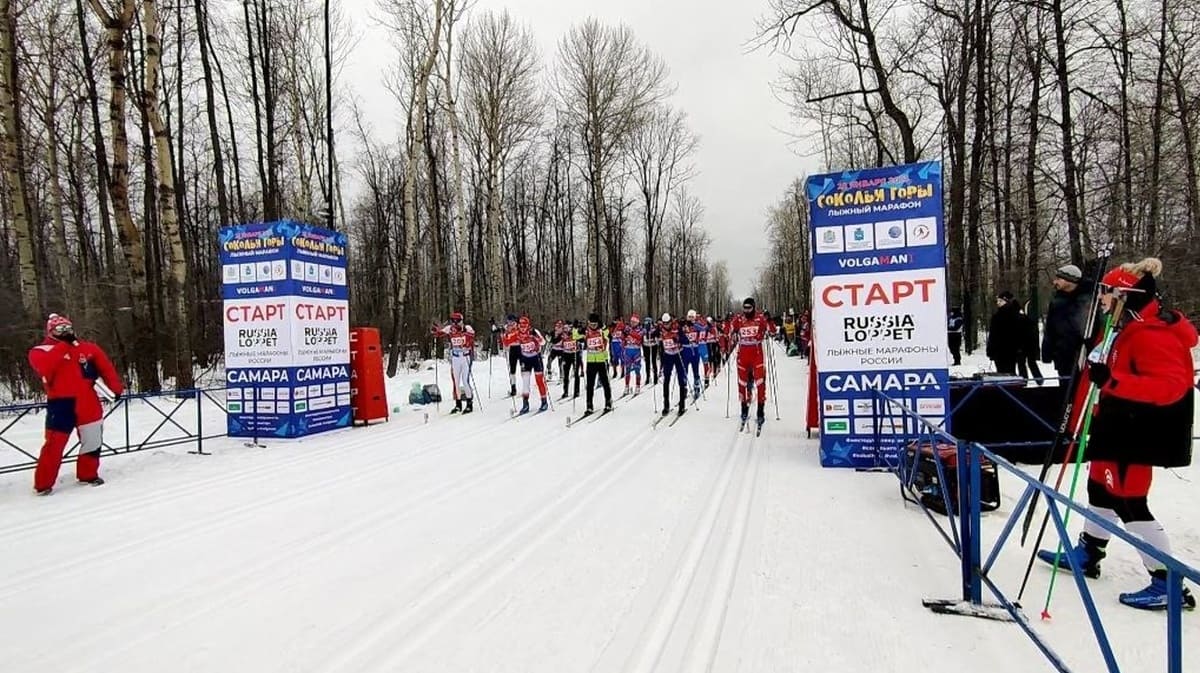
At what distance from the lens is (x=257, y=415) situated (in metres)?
10.5

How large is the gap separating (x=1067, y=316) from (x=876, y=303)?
233 cm

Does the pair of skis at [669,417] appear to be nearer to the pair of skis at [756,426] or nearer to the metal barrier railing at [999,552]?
the pair of skis at [756,426]

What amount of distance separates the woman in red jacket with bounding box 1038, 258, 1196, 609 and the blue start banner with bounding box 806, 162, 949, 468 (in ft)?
11.5

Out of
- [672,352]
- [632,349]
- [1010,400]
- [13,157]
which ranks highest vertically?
[13,157]

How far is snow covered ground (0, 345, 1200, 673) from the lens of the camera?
3.22 metres

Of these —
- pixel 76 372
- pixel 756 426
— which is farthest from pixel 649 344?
pixel 76 372

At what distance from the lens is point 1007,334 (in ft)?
35.1

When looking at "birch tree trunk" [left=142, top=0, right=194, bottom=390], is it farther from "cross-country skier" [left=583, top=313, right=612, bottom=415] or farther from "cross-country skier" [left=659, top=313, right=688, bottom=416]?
"cross-country skier" [left=659, top=313, right=688, bottom=416]

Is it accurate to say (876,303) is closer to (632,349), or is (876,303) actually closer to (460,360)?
(460,360)

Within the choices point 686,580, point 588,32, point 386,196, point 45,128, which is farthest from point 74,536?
point 386,196

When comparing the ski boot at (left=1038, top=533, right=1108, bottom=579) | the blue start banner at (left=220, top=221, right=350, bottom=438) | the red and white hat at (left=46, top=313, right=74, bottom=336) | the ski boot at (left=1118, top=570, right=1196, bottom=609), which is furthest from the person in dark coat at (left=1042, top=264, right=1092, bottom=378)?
the red and white hat at (left=46, top=313, right=74, bottom=336)

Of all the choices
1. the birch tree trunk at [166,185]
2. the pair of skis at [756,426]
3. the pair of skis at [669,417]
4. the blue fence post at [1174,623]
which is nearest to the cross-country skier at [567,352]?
the pair of skis at [669,417]

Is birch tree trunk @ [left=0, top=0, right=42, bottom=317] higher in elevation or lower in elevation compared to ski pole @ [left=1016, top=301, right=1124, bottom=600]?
higher

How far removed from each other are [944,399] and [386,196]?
141ft
